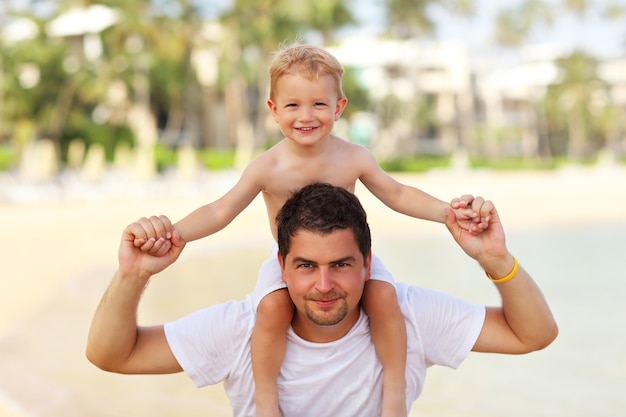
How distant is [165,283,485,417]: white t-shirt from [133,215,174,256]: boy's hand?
285 millimetres

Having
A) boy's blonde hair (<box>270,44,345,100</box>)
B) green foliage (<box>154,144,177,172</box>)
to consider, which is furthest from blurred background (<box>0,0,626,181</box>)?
boy's blonde hair (<box>270,44,345,100</box>)

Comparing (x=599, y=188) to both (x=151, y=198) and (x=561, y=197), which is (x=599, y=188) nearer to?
(x=561, y=197)

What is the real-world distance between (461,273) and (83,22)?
32878 millimetres

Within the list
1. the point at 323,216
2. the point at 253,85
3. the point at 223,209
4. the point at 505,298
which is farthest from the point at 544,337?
the point at 253,85

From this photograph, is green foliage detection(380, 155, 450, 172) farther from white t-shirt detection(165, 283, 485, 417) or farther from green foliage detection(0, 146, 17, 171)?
white t-shirt detection(165, 283, 485, 417)

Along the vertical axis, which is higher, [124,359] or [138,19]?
[138,19]

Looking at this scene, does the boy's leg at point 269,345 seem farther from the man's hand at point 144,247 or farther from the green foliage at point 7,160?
the green foliage at point 7,160

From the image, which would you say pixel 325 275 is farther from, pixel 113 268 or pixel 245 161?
pixel 245 161

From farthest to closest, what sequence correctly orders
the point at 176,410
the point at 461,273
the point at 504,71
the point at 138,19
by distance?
the point at 504,71
the point at 138,19
the point at 461,273
the point at 176,410

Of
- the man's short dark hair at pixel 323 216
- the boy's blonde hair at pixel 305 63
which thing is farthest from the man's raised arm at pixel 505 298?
the boy's blonde hair at pixel 305 63

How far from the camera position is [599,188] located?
3709cm

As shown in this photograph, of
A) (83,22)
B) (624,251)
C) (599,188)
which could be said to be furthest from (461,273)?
(83,22)

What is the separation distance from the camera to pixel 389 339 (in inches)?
103

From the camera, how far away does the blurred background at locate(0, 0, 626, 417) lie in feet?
23.6
